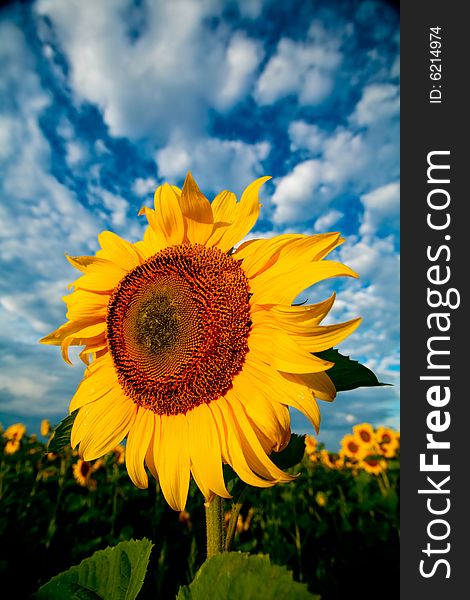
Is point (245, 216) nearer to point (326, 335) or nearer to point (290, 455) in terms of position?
point (326, 335)

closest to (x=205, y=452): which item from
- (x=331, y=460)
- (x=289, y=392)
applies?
(x=289, y=392)

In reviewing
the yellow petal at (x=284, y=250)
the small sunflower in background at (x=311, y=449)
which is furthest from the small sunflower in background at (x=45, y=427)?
the yellow petal at (x=284, y=250)

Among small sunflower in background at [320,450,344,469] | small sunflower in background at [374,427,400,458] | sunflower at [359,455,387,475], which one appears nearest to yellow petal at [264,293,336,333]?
sunflower at [359,455,387,475]

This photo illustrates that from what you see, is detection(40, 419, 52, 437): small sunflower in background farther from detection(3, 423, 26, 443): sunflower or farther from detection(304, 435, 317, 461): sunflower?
detection(304, 435, 317, 461): sunflower

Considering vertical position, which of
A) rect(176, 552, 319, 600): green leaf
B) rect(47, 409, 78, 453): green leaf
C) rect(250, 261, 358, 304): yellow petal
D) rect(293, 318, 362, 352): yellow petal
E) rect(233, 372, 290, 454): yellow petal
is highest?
rect(250, 261, 358, 304): yellow petal

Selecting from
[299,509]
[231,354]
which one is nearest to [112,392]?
[231,354]

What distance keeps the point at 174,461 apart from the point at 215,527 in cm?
28

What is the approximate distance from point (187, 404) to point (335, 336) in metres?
0.66

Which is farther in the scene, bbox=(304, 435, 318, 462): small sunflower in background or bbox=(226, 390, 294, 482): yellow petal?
bbox=(304, 435, 318, 462): small sunflower in background

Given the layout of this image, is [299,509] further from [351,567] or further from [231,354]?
[231,354]

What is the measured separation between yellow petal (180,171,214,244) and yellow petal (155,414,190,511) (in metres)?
0.74

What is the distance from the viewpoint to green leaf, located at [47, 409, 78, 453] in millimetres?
1844

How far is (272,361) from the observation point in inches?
62.2

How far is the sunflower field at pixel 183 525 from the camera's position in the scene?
4.57 m
